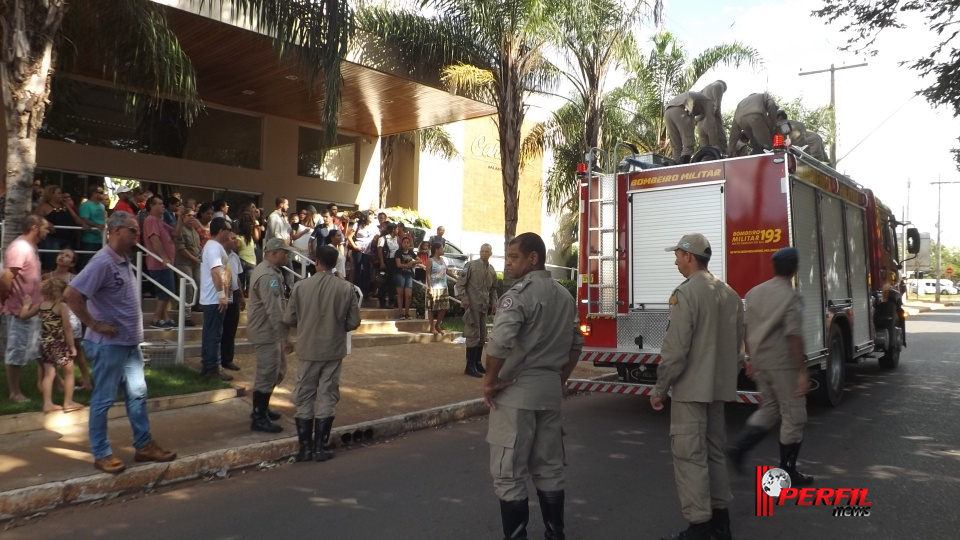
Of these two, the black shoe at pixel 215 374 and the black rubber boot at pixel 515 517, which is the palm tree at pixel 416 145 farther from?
the black rubber boot at pixel 515 517

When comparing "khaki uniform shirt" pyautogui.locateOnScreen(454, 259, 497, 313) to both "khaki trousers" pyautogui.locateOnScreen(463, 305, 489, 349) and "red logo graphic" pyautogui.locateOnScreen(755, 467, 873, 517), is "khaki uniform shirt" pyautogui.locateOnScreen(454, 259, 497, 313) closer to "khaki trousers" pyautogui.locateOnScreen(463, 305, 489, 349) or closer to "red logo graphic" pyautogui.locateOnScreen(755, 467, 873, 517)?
"khaki trousers" pyautogui.locateOnScreen(463, 305, 489, 349)

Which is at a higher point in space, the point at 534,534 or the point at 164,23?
the point at 164,23

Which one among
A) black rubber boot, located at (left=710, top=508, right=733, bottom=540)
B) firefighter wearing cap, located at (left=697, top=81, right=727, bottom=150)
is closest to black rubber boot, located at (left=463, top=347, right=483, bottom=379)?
firefighter wearing cap, located at (left=697, top=81, right=727, bottom=150)

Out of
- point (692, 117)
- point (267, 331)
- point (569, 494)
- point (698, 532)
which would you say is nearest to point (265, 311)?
point (267, 331)

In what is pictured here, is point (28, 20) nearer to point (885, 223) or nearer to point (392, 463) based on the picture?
point (392, 463)

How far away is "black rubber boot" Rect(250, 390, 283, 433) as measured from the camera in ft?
21.4

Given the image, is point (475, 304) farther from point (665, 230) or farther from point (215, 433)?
point (215, 433)

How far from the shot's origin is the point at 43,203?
9.03 m

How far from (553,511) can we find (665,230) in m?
4.45

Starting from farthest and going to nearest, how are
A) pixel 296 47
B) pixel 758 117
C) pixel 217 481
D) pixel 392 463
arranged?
pixel 296 47 → pixel 758 117 → pixel 392 463 → pixel 217 481

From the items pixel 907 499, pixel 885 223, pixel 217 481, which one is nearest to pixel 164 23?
pixel 217 481

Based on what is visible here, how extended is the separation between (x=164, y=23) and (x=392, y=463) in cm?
673

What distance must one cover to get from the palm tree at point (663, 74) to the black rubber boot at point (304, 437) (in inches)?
622

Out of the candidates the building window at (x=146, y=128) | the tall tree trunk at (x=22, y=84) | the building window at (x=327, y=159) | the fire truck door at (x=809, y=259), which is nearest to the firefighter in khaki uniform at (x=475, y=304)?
the fire truck door at (x=809, y=259)
